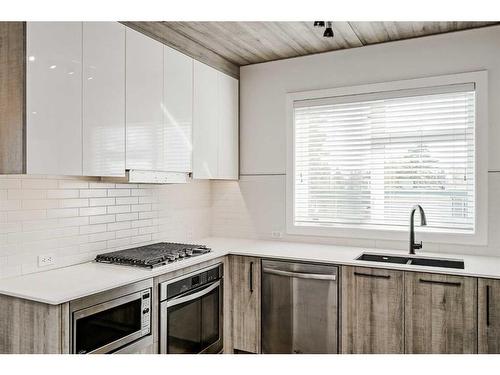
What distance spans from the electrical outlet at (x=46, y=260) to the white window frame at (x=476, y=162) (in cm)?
195

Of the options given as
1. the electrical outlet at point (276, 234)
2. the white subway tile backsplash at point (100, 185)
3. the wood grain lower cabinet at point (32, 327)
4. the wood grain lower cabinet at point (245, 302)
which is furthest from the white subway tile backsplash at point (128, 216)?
the electrical outlet at point (276, 234)

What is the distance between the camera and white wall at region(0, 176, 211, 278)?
2342 mm

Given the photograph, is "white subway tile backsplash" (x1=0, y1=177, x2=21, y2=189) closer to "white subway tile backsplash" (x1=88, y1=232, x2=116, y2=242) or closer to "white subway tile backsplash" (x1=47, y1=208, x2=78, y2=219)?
"white subway tile backsplash" (x1=47, y1=208, x2=78, y2=219)

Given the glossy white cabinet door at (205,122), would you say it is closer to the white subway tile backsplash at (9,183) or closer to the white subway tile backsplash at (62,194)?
the white subway tile backsplash at (62,194)

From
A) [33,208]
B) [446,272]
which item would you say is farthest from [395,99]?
[33,208]

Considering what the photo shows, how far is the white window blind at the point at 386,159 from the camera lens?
123 inches

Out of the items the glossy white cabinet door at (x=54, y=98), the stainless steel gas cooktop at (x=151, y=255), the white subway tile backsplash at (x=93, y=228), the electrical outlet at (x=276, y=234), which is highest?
the glossy white cabinet door at (x=54, y=98)

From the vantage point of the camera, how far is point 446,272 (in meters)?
2.58

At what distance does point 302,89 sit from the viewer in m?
3.70

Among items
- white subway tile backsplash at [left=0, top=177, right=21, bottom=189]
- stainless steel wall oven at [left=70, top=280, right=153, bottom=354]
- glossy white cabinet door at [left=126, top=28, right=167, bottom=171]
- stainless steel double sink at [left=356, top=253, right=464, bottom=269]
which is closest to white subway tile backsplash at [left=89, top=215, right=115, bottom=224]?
glossy white cabinet door at [left=126, top=28, right=167, bottom=171]

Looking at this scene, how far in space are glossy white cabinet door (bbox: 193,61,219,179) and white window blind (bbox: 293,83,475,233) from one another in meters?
0.72

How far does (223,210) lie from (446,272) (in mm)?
2128

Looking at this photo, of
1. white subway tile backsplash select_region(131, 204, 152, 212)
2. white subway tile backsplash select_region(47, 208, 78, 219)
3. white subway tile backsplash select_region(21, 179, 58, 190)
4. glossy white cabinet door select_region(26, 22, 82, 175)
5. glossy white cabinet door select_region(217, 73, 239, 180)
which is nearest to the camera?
glossy white cabinet door select_region(26, 22, 82, 175)

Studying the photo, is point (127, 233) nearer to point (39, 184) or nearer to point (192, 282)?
point (192, 282)
